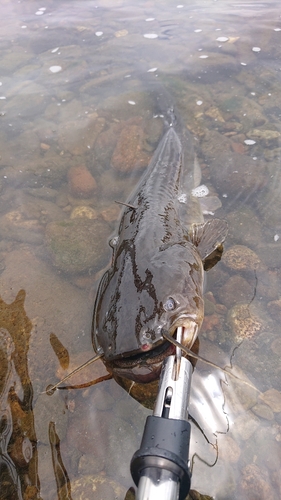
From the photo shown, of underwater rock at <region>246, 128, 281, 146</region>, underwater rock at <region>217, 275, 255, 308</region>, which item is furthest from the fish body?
underwater rock at <region>246, 128, 281, 146</region>

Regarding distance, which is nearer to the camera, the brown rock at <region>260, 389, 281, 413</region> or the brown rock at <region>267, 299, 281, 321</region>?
the brown rock at <region>260, 389, 281, 413</region>

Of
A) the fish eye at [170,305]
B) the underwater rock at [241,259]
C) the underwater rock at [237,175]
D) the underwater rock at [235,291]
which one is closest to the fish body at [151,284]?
the fish eye at [170,305]

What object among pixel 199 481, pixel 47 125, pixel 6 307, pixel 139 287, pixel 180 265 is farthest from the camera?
pixel 47 125

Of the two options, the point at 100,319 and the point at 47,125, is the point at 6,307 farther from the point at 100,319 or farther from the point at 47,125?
the point at 47,125

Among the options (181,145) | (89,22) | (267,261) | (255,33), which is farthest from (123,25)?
(267,261)

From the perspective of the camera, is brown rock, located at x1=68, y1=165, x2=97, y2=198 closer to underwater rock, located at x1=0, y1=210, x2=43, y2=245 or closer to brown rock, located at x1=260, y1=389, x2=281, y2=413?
underwater rock, located at x1=0, y1=210, x2=43, y2=245

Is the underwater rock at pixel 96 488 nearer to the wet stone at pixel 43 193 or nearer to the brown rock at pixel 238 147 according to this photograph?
the wet stone at pixel 43 193


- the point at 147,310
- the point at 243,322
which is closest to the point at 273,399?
the point at 243,322
